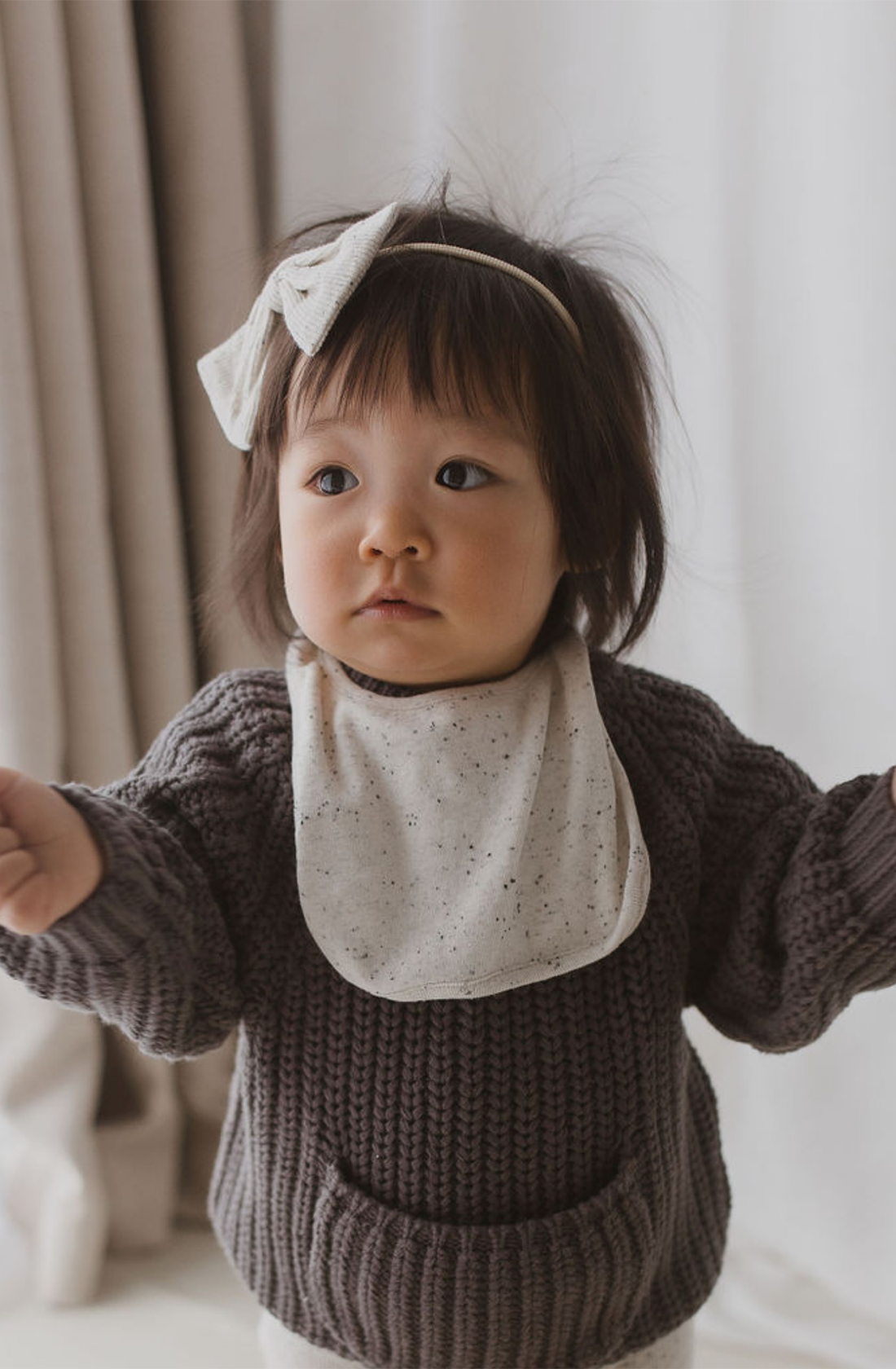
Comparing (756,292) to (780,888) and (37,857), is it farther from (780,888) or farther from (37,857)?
(37,857)

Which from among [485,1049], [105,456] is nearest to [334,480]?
[485,1049]

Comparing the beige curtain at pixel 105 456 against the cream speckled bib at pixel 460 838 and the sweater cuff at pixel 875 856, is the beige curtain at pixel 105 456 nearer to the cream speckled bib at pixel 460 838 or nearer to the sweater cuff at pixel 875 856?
the cream speckled bib at pixel 460 838

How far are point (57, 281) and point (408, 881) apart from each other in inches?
27.2

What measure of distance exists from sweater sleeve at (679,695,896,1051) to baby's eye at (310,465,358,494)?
27 cm

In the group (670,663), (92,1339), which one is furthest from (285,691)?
(92,1339)

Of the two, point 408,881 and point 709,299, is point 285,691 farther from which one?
point 709,299

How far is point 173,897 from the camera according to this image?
0.79 metres

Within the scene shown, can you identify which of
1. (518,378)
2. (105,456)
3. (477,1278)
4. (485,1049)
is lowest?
(477,1278)

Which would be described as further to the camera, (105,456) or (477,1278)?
(105,456)

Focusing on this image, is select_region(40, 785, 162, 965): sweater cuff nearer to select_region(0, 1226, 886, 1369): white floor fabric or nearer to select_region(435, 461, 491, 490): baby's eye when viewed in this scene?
select_region(435, 461, 491, 490): baby's eye

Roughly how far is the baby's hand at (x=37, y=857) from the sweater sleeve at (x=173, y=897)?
0.06 feet

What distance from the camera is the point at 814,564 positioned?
1260 mm

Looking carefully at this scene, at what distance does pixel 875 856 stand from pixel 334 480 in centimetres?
38

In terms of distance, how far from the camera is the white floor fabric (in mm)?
1320
